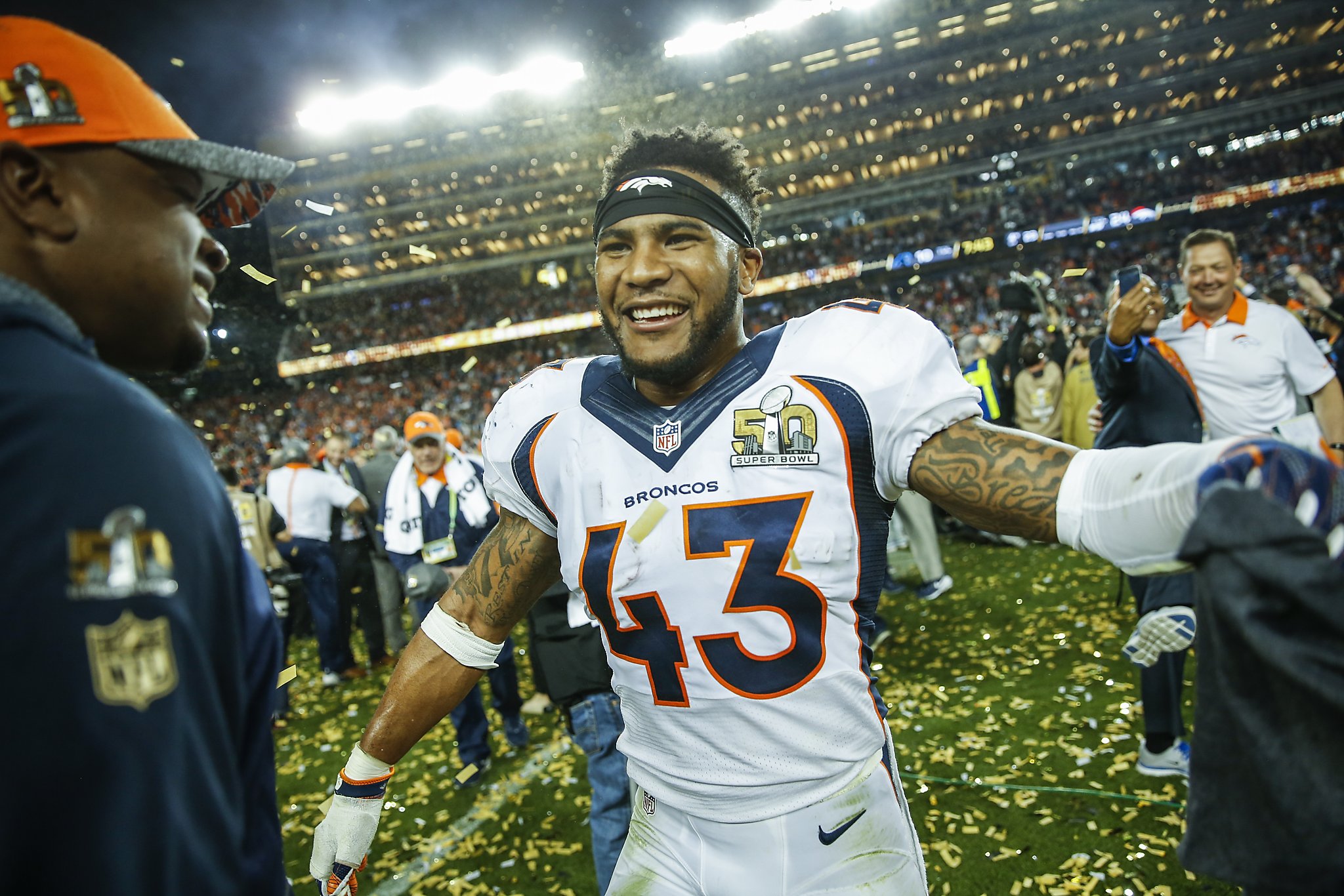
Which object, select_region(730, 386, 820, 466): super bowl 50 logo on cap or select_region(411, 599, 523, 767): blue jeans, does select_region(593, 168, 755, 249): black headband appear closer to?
select_region(730, 386, 820, 466): super bowl 50 logo on cap

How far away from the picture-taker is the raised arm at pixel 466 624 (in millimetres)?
2123

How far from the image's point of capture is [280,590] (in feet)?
22.4

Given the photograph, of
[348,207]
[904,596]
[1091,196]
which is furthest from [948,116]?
[904,596]

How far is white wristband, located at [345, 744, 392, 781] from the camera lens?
204cm

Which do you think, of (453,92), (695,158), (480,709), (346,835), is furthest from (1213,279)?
(453,92)

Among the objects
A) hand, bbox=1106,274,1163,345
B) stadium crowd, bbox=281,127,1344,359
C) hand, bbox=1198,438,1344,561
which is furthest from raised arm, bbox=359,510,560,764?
stadium crowd, bbox=281,127,1344,359

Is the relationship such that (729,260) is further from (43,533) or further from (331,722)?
(331,722)

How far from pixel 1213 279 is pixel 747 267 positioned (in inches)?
140

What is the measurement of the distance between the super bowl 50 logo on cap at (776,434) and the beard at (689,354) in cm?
22

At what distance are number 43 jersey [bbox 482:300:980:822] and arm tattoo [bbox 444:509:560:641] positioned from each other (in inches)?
12.5

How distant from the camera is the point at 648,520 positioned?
6.18ft

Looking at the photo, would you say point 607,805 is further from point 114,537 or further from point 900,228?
point 900,228

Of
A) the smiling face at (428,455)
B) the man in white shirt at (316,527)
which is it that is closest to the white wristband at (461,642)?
the smiling face at (428,455)

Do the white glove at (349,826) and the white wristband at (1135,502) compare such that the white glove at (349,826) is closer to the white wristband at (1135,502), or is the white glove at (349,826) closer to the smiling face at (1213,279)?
the white wristband at (1135,502)
